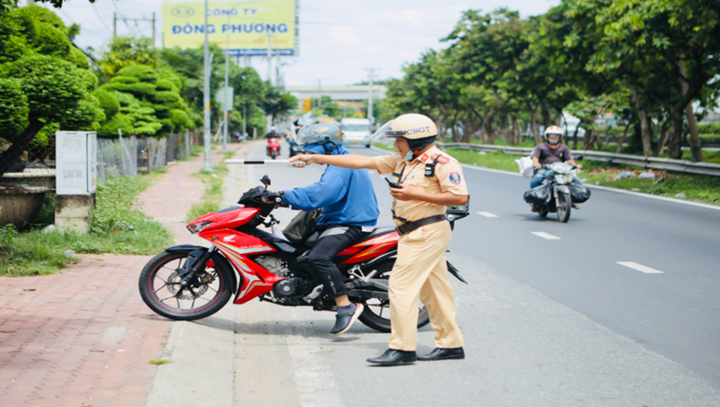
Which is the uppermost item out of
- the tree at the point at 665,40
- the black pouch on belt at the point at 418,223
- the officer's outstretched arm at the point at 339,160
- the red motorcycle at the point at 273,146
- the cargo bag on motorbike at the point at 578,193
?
the tree at the point at 665,40

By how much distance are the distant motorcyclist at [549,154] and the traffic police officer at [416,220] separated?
7879mm

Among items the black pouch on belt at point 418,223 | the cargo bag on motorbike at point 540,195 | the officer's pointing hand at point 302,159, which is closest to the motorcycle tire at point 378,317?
the black pouch on belt at point 418,223

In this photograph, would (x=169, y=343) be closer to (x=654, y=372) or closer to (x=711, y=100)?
(x=654, y=372)

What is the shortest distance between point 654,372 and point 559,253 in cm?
437

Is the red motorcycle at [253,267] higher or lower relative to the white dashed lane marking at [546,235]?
higher

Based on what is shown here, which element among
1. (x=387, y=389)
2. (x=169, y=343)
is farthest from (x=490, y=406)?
(x=169, y=343)

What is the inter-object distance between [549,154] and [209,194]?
288 inches

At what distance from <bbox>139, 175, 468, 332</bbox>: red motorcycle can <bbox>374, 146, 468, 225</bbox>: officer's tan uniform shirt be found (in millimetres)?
546

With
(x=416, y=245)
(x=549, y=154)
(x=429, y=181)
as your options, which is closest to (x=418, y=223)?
(x=416, y=245)

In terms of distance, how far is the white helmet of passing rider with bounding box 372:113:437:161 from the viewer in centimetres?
440

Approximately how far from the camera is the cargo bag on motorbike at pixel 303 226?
5.08m

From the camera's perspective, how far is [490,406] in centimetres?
384

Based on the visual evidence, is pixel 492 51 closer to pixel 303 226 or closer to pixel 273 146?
pixel 273 146

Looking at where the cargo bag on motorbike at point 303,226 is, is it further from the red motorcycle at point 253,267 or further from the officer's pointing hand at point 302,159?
the officer's pointing hand at point 302,159
